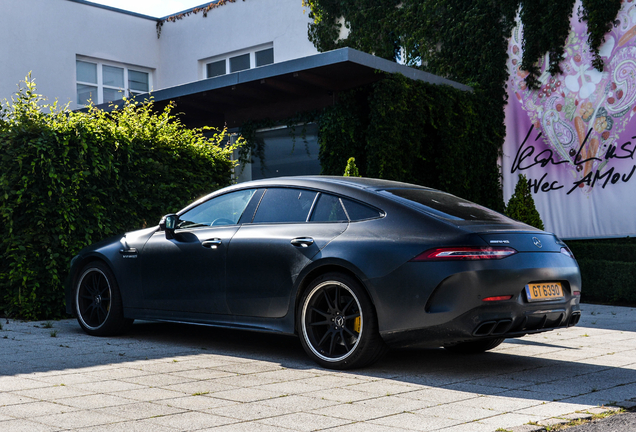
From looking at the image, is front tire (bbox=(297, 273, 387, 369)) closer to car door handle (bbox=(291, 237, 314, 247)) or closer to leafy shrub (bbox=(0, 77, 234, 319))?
car door handle (bbox=(291, 237, 314, 247))

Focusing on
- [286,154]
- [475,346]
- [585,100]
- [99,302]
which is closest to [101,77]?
[286,154]

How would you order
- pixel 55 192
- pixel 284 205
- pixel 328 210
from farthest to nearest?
1. pixel 55 192
2. pixel 284 205
3. pixel 328 210

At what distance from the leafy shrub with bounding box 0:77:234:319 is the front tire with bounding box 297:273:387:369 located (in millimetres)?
3934

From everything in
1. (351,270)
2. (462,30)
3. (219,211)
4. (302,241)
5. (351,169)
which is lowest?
(351,270)

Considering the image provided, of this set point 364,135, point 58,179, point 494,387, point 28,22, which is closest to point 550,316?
point 494,387

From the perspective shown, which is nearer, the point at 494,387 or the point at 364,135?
the point at 494,387

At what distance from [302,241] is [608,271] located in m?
8.01

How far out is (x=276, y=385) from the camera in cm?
477

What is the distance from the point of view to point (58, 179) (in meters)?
8.00

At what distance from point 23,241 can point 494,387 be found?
5707 mm

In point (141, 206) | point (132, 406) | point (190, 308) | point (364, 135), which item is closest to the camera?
point (132, 406)

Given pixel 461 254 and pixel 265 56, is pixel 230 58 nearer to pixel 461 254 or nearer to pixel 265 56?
pixel 265 56

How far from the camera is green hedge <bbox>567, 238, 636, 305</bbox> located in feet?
37.4

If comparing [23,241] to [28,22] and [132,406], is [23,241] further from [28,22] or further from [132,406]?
[28,22]
